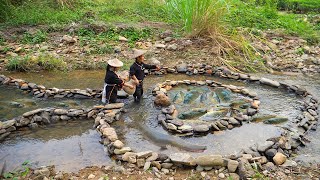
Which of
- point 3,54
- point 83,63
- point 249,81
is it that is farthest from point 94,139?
point 3,54

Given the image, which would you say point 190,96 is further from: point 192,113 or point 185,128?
point 185,128

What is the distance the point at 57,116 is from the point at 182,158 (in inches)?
112

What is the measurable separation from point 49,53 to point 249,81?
575 cm

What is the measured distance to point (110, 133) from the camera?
229 inches

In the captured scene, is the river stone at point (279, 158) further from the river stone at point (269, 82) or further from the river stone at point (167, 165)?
the river stone at point (269, 82)

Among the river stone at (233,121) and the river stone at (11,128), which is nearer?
the river stone at (11,128)

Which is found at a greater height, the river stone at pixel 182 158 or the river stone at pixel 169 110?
the river stone at pixel 182 158

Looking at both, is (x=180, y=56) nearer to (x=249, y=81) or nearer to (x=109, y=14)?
(x=249, y=81)

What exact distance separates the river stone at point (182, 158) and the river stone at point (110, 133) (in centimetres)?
110

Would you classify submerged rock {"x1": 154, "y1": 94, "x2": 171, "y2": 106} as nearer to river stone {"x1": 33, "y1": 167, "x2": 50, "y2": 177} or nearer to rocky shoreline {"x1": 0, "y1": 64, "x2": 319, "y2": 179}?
rocky shoreline {"x1": 0, "y1": 64, "x2": 319, "y2": 179}

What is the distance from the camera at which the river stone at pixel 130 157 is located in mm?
5070

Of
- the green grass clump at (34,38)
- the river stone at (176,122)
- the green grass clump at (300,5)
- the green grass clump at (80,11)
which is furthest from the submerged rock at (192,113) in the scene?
the green grass clump at (300,5)

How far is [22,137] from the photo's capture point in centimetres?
601

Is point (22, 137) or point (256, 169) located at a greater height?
point (256, 169)
